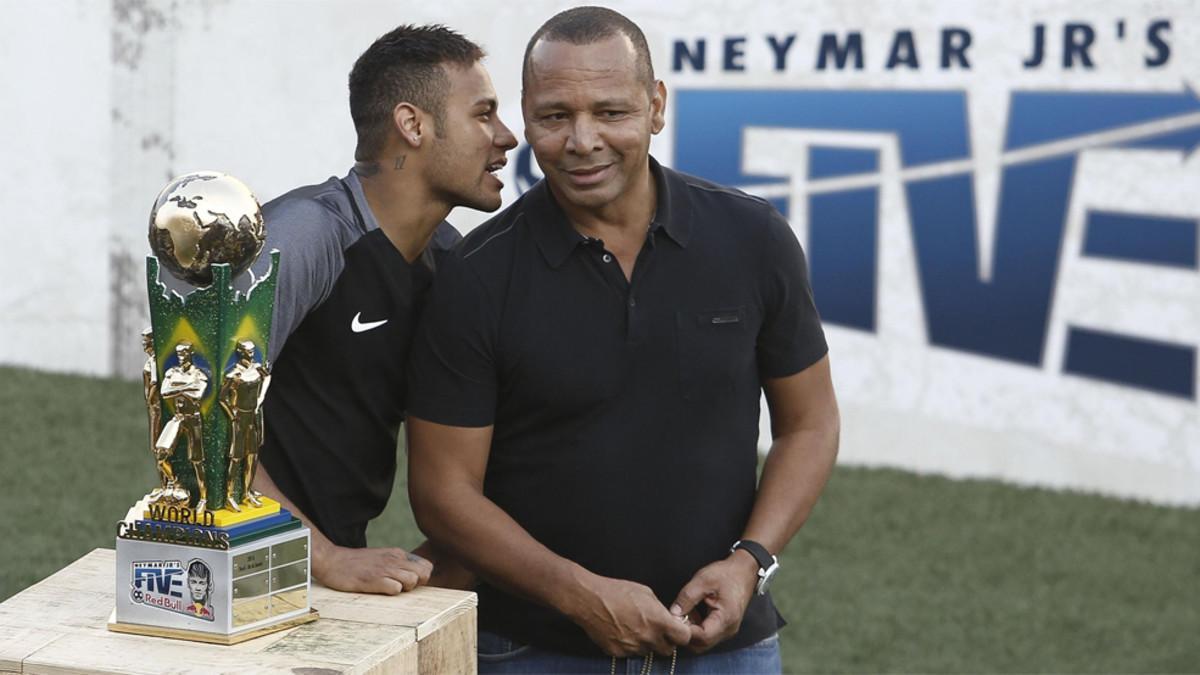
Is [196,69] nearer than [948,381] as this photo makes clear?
No

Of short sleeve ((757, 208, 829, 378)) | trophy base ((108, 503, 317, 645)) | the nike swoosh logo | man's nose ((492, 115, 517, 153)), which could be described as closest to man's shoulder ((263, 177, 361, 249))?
Answer: the nike swoosh logo

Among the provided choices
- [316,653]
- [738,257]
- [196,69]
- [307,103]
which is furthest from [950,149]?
[316,653]

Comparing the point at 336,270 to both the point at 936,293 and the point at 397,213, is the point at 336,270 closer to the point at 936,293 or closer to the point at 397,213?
the point at 397,213

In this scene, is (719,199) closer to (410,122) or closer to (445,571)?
(410,122)

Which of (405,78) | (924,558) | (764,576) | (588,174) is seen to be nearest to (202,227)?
(588,174)

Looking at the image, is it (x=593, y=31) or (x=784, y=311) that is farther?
(x=784, y=311)

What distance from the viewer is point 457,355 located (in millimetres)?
2365

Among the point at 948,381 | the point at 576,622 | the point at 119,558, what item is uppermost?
the point at 119,558

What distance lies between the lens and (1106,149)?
6766mm

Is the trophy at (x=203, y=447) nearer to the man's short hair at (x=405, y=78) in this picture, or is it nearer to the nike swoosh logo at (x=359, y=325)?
the nike swoosh logo at (x=359, y=325)

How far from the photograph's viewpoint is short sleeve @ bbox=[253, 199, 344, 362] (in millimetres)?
2297

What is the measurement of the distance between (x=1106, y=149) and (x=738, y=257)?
467 cm

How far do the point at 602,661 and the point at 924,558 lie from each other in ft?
13.1

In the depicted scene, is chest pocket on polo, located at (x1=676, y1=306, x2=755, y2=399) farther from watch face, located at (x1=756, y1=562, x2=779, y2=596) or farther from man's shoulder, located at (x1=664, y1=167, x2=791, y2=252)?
watch face, located at (x1=756, y1=562, x2=779, y2=596)
